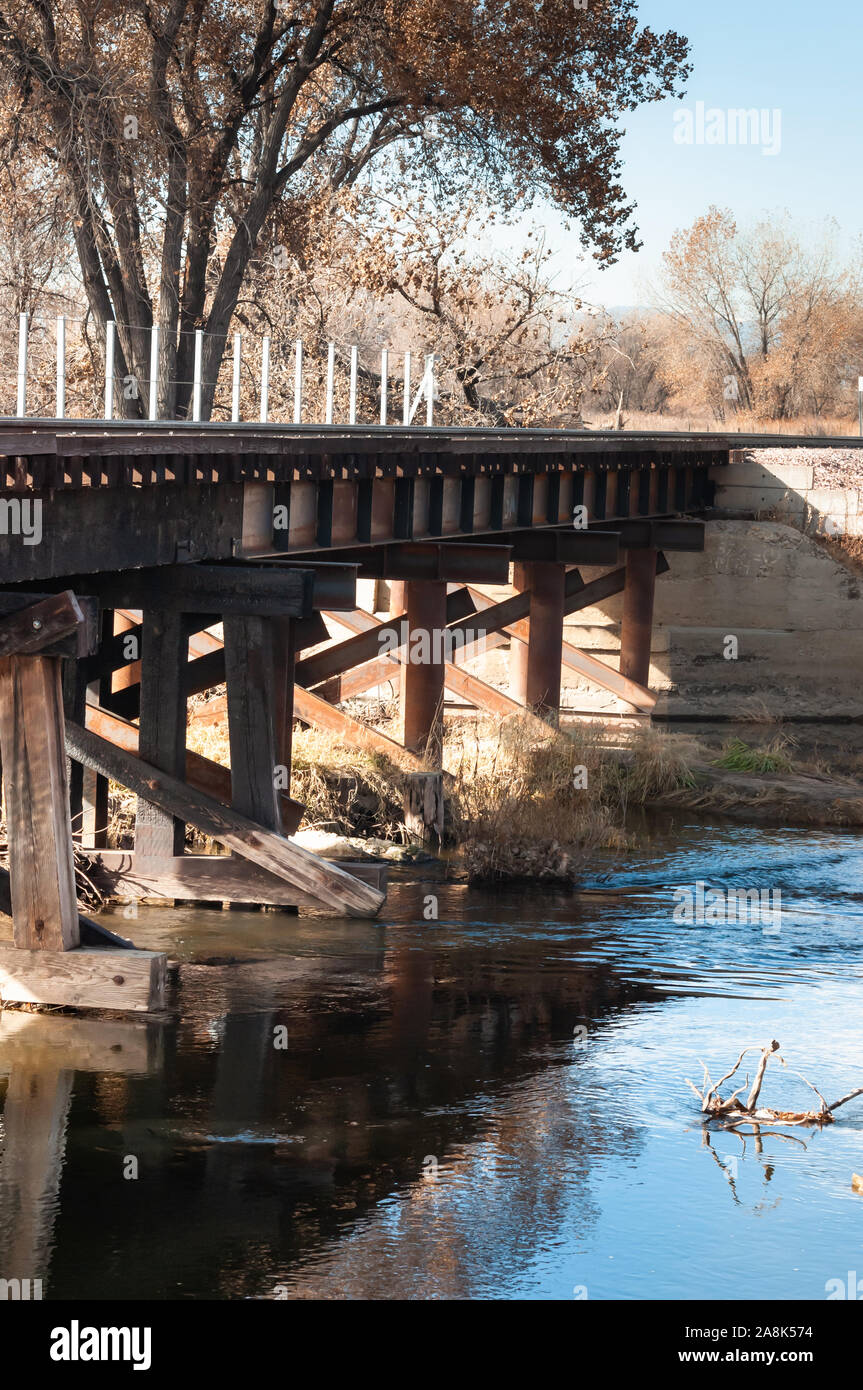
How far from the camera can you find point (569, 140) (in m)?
29.6

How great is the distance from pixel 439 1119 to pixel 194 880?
4158mm

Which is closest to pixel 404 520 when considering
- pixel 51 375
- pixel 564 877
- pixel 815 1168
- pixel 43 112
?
pixel 564 877

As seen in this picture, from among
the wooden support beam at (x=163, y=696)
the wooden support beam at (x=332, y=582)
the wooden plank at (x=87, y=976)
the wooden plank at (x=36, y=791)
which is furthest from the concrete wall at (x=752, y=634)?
the wooden plank at (x=36, y=791)

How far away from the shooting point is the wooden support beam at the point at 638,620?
21.8 m

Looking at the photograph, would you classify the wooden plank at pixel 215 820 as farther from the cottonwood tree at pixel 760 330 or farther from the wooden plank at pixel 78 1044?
the cottonwood tree at pixel 760 330

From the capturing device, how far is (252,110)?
28344mm

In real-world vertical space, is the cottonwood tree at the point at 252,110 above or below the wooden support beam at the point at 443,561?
above

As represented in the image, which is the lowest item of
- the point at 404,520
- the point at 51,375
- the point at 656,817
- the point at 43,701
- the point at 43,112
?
the point at 656,817

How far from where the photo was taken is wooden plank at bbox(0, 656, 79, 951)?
9.01 m

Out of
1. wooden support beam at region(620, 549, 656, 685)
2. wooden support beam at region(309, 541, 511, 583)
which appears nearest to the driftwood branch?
wooden support beam at region(309, 541, 511, 583)

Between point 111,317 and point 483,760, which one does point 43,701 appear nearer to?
point 483,760

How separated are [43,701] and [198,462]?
2.12 meters

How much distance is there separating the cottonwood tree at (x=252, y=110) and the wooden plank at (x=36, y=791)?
50.0 feet
